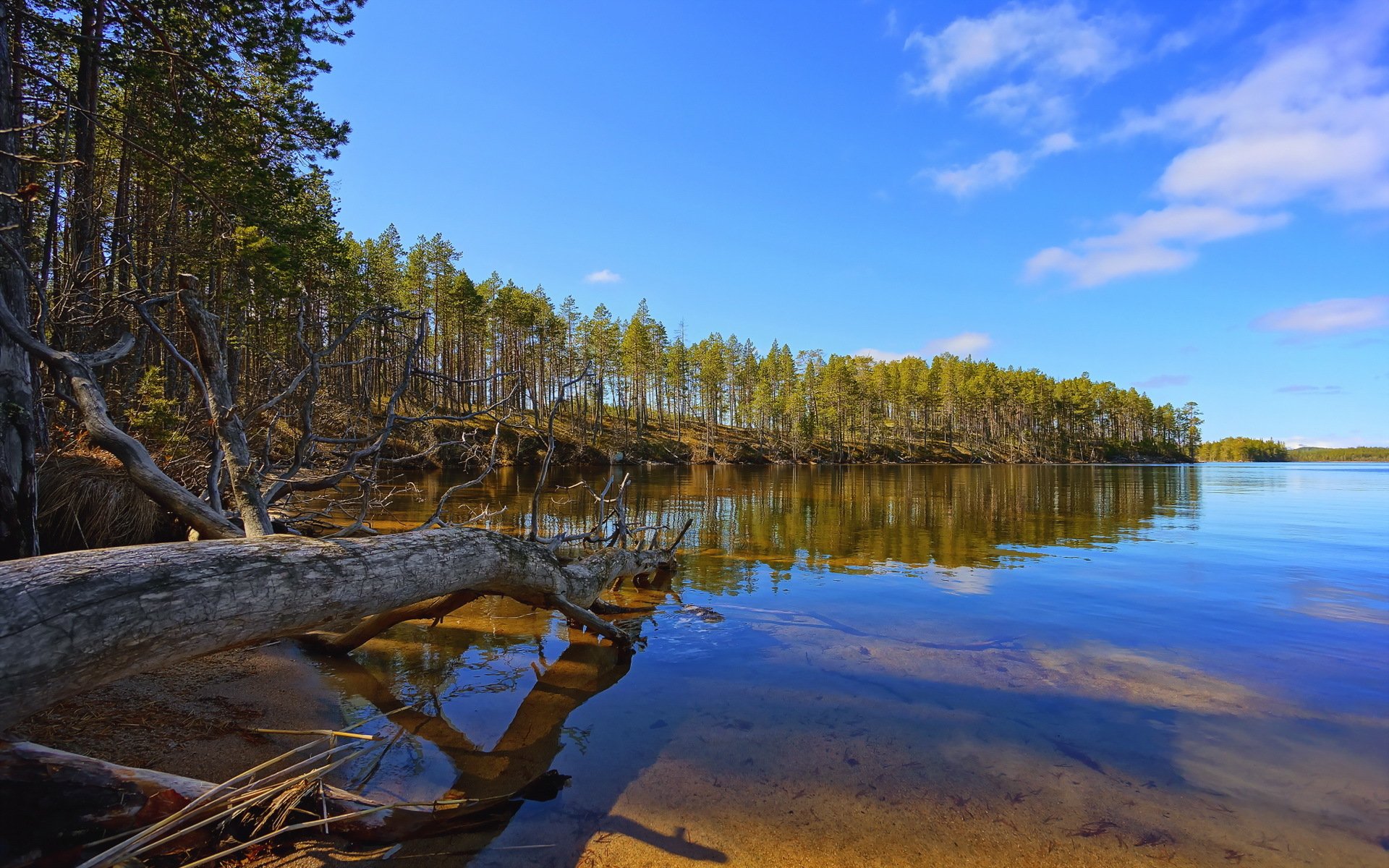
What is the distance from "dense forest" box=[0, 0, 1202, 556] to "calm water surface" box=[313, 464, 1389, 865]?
9.02 ft

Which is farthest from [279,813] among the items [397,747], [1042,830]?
[1042,830]

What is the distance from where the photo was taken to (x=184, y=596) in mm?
3004

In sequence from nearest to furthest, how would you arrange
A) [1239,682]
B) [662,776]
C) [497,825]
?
1. [497,825]
2. [662,776]
3. [1239,682]

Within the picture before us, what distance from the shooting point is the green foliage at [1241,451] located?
161 meters

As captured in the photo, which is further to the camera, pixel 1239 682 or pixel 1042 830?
pixel 1239 682

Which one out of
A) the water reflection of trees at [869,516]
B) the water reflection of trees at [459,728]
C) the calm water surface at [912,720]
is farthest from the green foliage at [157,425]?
the water reflection of trees at [869,516]

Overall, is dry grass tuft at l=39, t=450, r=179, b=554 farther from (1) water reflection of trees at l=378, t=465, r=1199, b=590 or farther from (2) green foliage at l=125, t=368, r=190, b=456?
(1) water reflection of trees at l=378, t=465, r=1199, b=590

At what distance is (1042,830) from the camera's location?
3904mm

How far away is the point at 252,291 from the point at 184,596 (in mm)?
20629

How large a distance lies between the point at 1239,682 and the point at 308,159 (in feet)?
43.9

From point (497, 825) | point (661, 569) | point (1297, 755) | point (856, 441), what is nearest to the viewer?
point (497, 825)

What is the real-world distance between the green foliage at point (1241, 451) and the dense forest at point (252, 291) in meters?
144

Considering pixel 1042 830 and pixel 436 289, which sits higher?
pixel 436 289

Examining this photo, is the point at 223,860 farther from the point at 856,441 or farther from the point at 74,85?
the point at 856,441
